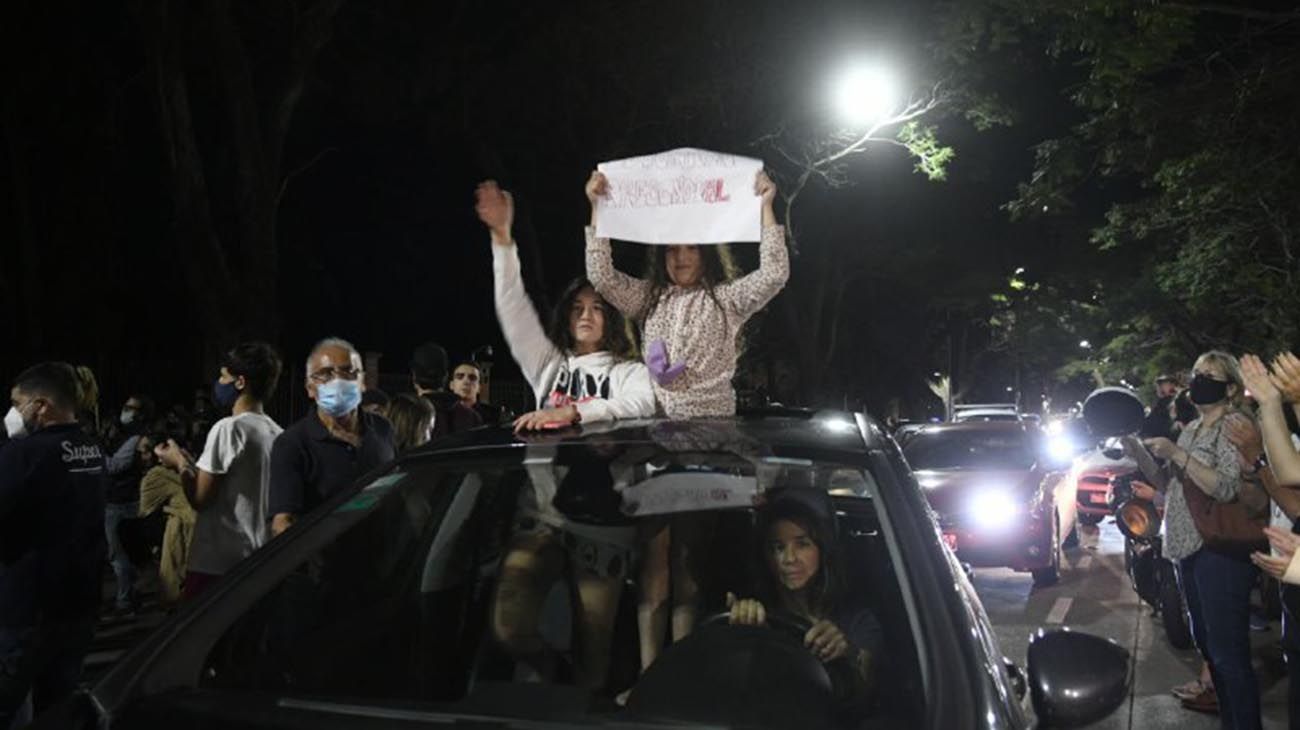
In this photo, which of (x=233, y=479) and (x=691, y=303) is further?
(x=233, y=479)

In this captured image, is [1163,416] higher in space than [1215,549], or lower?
higher

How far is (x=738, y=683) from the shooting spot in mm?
2488

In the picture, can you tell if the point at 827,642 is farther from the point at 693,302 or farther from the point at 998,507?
the point at 998,507

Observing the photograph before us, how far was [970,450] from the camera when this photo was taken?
11297mm

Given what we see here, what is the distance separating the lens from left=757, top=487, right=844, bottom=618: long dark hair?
315 cm

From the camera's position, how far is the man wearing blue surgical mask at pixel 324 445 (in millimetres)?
4812

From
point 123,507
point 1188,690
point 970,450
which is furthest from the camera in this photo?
point 970,450

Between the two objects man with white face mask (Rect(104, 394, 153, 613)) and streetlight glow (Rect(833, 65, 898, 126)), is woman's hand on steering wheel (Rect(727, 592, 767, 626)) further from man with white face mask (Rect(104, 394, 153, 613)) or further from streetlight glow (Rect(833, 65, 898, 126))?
streetlight glow (Rect(833, 65, 898, 126))

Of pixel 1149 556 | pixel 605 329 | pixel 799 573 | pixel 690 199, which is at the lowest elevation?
pixel 1149 556

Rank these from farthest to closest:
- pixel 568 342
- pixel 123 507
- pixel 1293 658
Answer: pixel 123 507
pixel 1293 658
pixel 568 342

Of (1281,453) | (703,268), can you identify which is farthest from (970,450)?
(703,268)

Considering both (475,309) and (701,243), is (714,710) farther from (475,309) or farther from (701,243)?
(475,309)

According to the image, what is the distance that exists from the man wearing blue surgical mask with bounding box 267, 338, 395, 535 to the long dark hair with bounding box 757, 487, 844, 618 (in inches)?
85.2

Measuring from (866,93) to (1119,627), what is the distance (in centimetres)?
1048
